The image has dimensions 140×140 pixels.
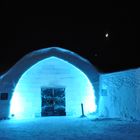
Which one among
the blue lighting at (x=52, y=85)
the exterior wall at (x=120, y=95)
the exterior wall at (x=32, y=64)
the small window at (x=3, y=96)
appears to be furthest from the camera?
the blue lighting at (x=52, y=85)

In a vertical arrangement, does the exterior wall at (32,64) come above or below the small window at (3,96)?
above

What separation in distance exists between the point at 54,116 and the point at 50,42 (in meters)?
17.5

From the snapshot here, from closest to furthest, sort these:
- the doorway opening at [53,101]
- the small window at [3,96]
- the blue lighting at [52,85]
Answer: the small window at [3,96], the blue lighting at [52,85], the doorway opening at [53,101]

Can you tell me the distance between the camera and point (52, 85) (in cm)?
1867

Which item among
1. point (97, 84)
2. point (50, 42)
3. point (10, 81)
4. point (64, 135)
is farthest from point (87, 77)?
point (50, 42)

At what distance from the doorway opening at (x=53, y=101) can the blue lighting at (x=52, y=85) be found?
0.24 metres

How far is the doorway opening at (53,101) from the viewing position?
1858 cm

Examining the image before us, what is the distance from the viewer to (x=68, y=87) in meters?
18.8

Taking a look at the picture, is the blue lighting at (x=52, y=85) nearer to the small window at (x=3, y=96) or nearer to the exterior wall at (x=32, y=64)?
the exterior wall at (x=32, y=64)

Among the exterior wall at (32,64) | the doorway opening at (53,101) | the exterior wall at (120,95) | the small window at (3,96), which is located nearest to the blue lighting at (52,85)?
the doorway opening at (53,101)

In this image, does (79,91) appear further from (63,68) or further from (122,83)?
(122,83)

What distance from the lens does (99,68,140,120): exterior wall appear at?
46.7 ft

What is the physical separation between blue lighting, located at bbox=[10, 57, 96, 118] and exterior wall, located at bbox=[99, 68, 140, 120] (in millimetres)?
1166

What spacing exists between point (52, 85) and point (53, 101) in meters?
0.90
